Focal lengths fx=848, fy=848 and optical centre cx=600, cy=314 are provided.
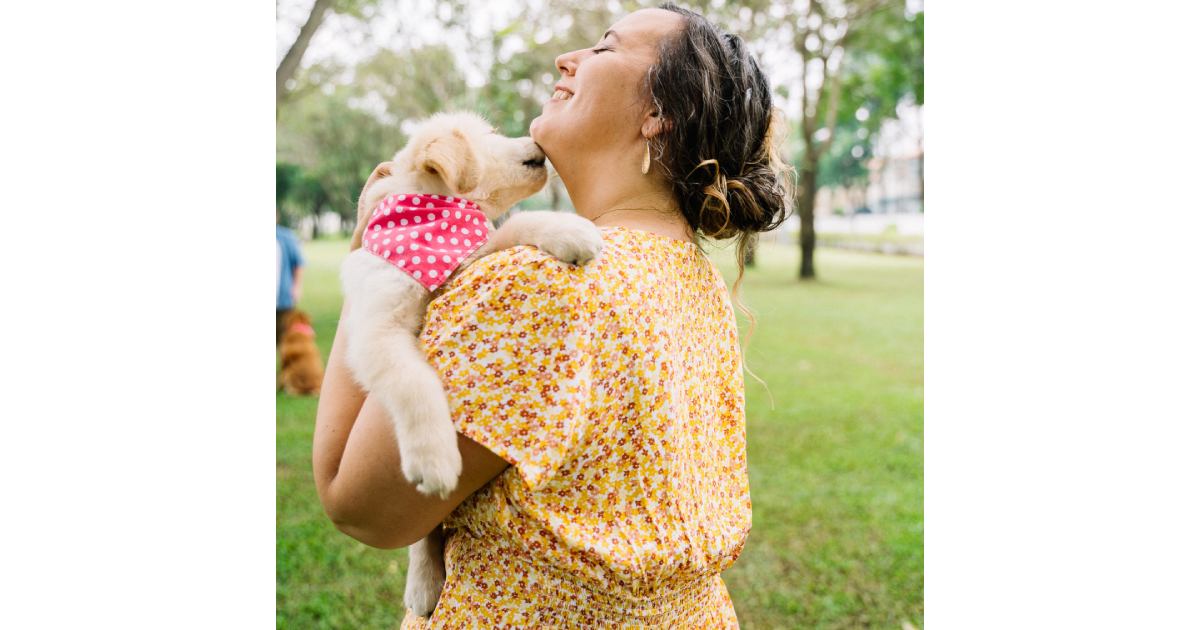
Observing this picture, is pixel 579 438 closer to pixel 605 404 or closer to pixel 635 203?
pixel 605 404

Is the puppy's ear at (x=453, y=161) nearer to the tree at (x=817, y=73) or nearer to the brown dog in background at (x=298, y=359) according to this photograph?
the brown dog in background at (x=298, y=359)

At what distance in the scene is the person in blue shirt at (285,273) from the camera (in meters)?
7.05

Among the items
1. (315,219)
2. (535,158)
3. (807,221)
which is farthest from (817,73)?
(315,219)

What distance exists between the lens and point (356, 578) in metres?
4.18

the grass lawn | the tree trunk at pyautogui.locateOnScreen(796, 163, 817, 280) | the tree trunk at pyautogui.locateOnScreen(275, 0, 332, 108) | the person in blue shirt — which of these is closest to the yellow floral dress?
the grass lawn

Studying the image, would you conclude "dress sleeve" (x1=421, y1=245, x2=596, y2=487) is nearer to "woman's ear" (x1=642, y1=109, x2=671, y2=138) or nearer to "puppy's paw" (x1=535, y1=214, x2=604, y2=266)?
"puppy's paw" (x1=535, y1=214, x2=604, y2=266)

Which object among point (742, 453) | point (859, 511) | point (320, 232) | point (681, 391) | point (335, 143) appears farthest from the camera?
point (320, 232)

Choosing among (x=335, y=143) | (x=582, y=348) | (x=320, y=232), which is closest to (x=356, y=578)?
(x=582, y=348)

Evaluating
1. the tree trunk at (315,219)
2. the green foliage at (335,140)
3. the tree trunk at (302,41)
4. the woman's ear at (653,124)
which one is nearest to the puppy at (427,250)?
the woman's ear at (653,124)

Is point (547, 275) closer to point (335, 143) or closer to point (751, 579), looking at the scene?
point (751, 579)

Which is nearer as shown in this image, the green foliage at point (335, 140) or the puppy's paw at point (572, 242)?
the puppy's paw at point (572, 242)

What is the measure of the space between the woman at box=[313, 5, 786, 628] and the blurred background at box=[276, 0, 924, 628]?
287mm

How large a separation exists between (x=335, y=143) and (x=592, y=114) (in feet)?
53.8

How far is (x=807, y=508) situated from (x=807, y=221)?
9459 mm
